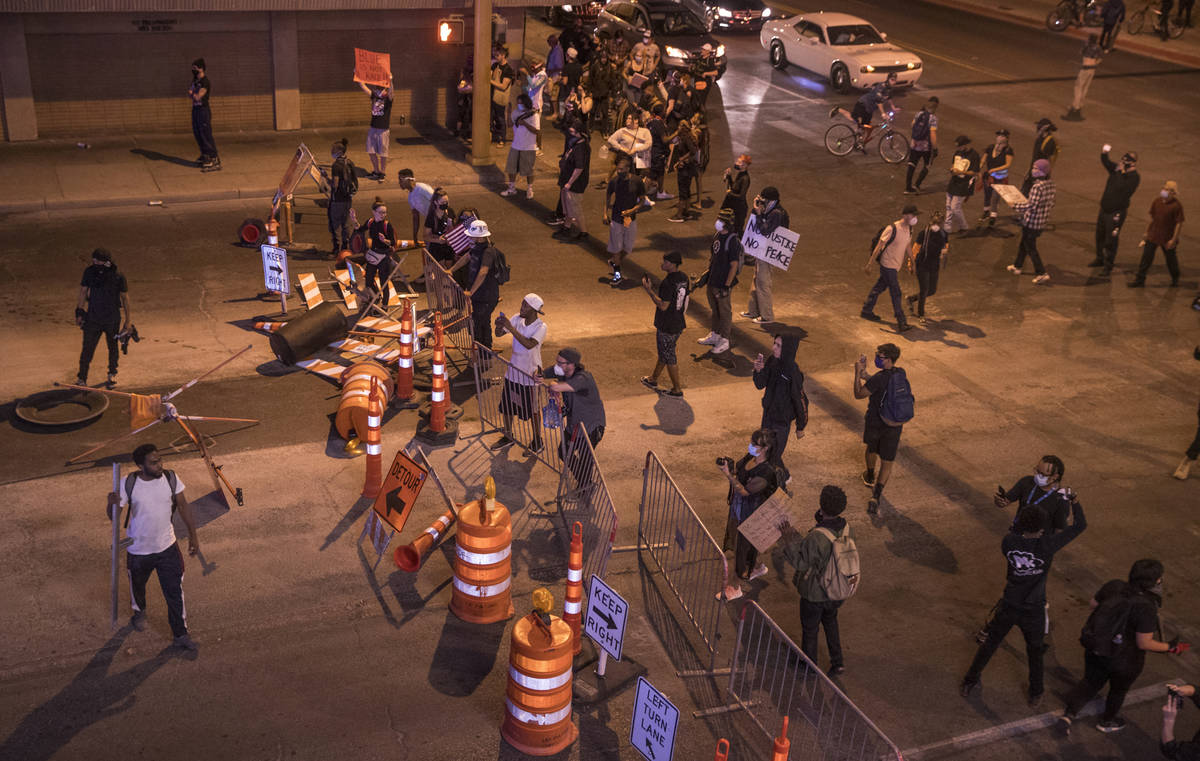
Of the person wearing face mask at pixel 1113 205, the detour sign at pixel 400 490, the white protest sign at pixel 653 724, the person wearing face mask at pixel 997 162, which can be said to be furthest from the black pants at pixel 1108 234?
the white protest sign at pixel 653 724

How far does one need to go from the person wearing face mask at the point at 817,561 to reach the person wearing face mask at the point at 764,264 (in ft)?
23.3

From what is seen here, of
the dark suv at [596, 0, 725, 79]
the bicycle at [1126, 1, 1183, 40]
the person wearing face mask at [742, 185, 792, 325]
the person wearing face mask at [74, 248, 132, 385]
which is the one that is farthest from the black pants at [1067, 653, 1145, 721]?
the bicycle at [1126, 1, 1183, 40]

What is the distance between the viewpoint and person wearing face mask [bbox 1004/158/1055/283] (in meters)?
18.6

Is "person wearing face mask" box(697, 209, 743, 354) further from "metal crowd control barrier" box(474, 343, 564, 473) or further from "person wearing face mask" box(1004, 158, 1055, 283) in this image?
"person wearing face mask" box(1004, 158, 1055, 283)

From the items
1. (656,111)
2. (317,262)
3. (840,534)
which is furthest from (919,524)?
(656,111)

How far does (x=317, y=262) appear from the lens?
18.3 m

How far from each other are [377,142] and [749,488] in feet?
46.3

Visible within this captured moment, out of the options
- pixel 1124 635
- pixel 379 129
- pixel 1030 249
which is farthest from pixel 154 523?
pixel 1030 249

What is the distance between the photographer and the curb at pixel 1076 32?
3572 cm

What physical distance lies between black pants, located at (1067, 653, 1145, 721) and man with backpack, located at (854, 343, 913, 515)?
3189 mm

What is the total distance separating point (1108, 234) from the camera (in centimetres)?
1952

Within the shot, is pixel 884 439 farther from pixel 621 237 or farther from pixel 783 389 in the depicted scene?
pixel 621 237

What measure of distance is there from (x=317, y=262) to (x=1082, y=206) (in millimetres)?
15271

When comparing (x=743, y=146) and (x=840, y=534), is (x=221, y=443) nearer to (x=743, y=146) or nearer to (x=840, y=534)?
(x=840, y=534)
